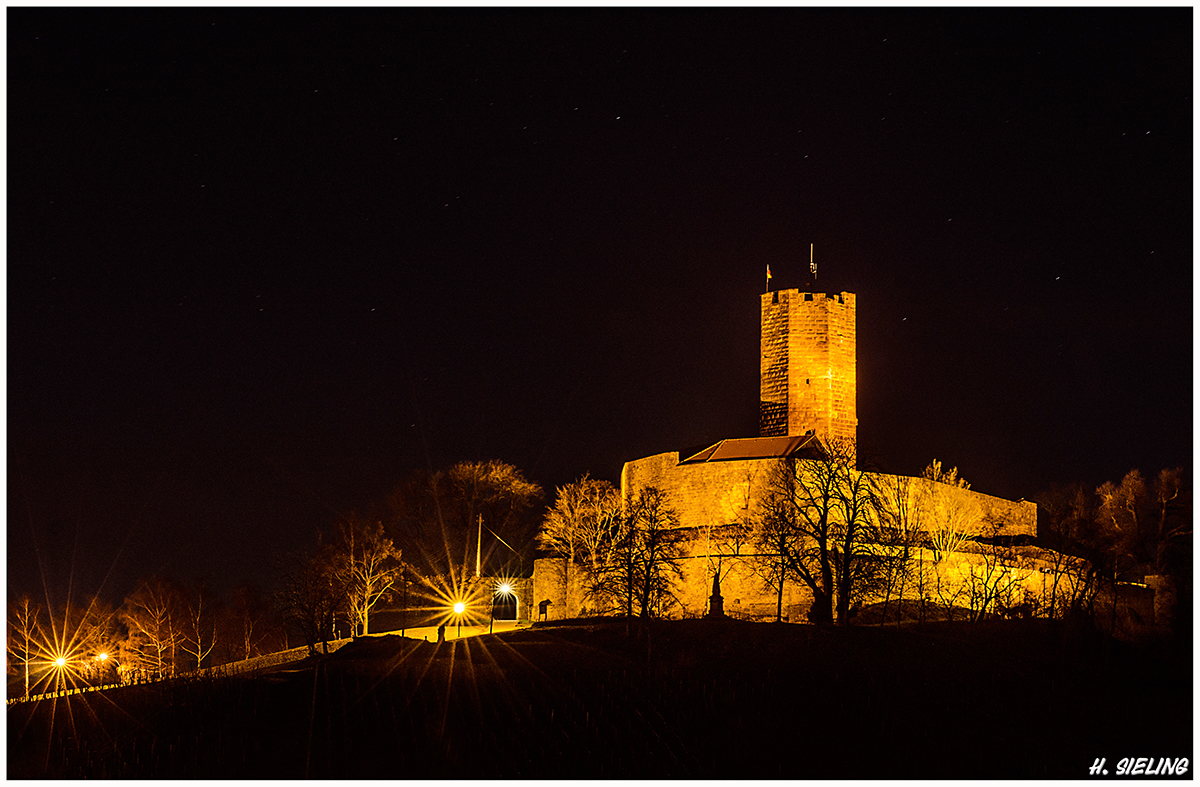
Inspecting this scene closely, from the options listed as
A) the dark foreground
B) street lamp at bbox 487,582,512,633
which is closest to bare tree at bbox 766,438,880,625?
the dark foreground

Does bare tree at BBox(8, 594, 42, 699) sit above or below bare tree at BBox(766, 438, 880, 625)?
below

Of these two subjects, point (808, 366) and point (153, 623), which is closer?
point (808, 366)

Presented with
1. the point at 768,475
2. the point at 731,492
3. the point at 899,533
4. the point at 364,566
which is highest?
the point at 768,475

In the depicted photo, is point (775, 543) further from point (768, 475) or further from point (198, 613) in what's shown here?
point (198, 613)

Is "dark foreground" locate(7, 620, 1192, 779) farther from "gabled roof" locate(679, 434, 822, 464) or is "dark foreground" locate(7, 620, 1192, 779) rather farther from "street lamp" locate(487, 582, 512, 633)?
"gabled roof" locate(679, 434, 822, 464)

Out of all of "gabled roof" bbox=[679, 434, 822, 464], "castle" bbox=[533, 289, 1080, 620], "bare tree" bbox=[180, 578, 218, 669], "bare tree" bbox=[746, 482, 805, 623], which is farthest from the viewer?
"bare tree" bbox=[180, 578, 218, 669]

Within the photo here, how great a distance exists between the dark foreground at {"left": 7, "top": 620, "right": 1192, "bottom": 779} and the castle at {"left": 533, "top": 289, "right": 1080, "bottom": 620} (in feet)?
32.9

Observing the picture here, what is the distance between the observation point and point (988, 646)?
112ft

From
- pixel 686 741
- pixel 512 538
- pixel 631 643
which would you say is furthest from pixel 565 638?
pixel 512 538

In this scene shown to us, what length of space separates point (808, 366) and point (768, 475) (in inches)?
243

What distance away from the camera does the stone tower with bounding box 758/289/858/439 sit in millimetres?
50656

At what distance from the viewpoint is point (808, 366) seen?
5100 cm

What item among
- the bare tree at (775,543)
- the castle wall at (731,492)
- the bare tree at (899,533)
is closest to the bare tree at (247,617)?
the castle wall at (731,492)

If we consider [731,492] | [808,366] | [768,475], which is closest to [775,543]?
[768,475]
